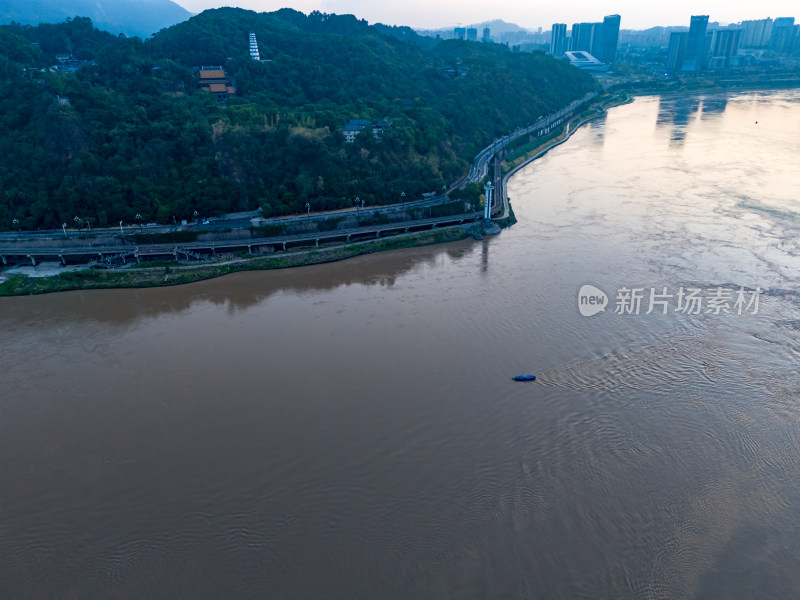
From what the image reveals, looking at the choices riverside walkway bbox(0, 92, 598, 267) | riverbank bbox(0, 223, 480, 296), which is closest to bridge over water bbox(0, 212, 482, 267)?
riverside walkway bbox(0, 92, 598, 267)

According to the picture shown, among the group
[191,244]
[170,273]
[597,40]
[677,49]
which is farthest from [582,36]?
[170,273]

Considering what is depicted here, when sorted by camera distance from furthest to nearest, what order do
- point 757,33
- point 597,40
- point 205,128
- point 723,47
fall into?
1. point 757,33
2. point 597,40
3. point 723,47
4. point 205,128

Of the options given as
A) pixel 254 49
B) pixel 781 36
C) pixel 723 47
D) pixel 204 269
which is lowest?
pixel 204 269

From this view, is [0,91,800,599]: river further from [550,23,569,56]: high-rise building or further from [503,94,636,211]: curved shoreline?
[550,23,569,56]: high-rise building

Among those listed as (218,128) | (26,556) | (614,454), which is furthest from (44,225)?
(614,454)

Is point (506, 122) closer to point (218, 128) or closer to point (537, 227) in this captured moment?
point (537, 227)

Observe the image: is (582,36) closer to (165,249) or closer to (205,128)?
(205,128)
